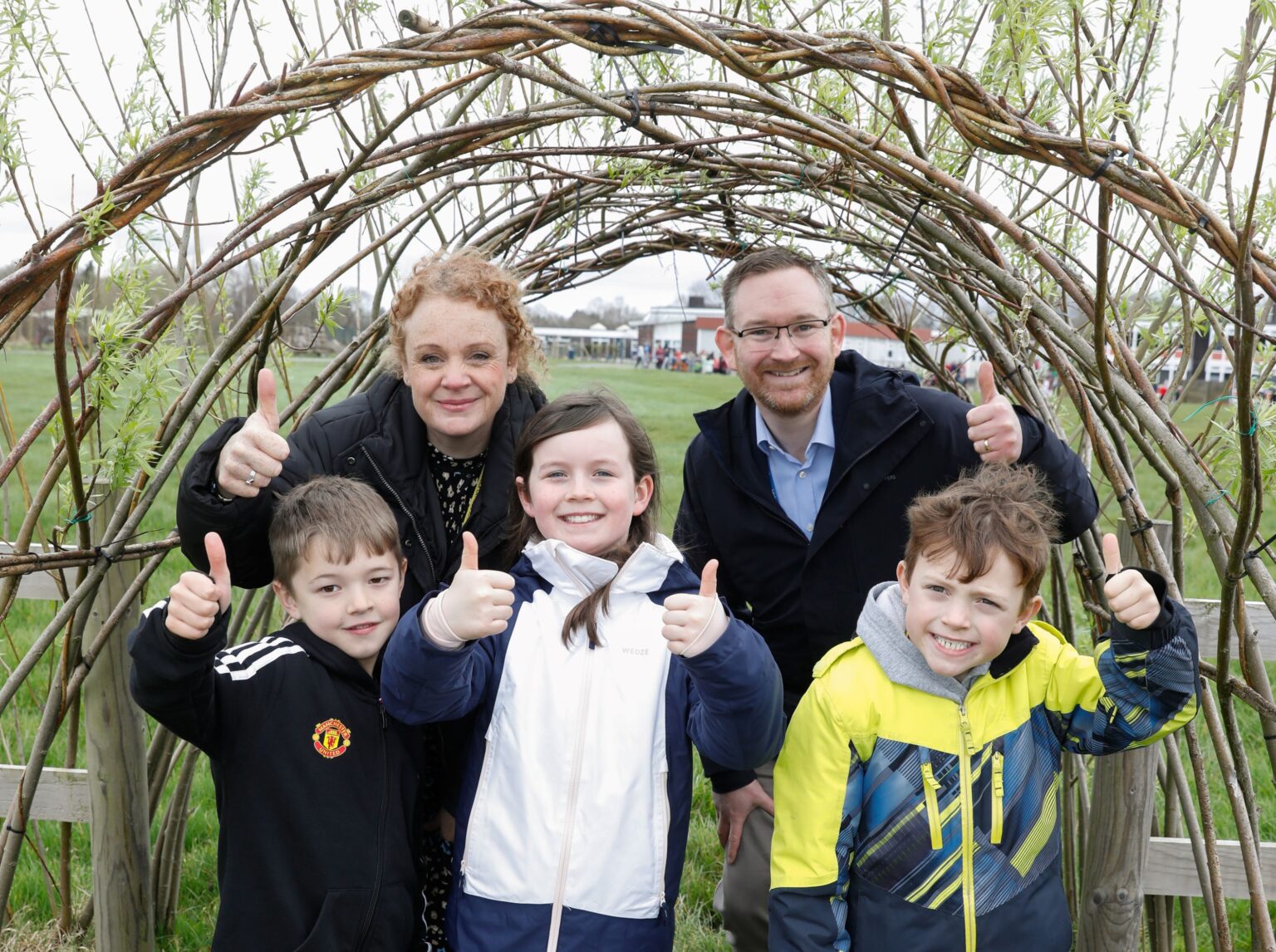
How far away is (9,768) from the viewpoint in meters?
2.57

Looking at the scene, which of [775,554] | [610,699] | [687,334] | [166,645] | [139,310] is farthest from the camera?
[687,334]

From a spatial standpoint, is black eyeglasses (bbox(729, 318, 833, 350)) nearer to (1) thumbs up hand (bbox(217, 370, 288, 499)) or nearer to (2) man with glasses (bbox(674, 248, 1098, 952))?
(2) man with glasses (bbox(674, 248, 1098, 952))

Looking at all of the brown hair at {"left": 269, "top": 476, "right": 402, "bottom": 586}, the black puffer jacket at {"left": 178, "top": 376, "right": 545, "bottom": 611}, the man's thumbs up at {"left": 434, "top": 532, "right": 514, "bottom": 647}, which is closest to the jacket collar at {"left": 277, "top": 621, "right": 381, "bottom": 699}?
the brown hair at {"left": 269, "top": 476, "right": 402, "bottom": 586}

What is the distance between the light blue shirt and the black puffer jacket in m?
0.69

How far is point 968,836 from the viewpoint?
1.77 metres

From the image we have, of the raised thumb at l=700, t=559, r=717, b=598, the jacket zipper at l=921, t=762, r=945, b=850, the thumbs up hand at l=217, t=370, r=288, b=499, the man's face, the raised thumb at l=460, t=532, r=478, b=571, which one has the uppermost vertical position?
the man's face

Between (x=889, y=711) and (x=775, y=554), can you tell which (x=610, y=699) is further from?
(x=775, y=554)

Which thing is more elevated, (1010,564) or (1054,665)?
(1010,564)

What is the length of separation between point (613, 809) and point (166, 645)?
31.4 inches

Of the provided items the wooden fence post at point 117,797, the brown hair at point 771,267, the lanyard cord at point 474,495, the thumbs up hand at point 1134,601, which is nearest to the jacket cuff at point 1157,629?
the thumbs up hand at point 1134,601

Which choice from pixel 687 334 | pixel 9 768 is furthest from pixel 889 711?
pixel 687 334

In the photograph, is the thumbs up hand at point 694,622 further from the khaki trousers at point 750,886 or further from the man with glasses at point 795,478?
the khaki trousers at point 750,886

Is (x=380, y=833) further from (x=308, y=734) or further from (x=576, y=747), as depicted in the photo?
(x=576, y=747)

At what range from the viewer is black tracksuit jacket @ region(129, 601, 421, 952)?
70.3 inches
